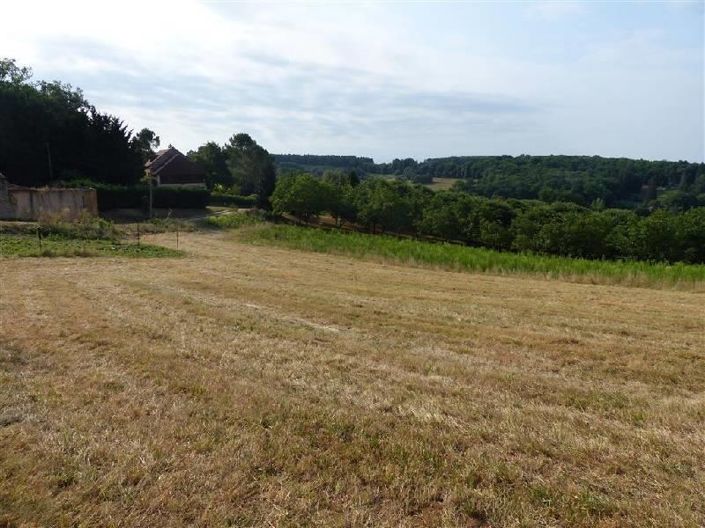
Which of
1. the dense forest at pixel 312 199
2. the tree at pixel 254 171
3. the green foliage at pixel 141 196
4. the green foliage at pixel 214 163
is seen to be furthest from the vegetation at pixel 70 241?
the green foliage at pixel 214 163

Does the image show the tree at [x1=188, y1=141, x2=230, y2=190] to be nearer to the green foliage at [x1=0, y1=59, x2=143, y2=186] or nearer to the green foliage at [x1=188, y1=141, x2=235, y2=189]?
the green foliage at [x1=188, y1=141, x2=235, y2=189]

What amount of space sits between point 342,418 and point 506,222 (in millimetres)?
52173

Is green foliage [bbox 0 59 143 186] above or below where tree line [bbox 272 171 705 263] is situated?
above

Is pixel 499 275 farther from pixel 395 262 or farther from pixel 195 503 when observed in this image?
pixel 195 503

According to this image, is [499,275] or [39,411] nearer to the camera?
[39,411]

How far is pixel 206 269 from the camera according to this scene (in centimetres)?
1862

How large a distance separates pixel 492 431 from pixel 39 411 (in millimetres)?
4263

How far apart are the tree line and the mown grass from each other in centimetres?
1150

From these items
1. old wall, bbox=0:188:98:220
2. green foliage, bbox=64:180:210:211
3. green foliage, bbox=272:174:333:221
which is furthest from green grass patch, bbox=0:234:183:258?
green foliage, bbox=272:174:333:221

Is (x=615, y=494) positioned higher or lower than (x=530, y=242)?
higher

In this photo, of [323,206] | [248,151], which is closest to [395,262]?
[323,206]

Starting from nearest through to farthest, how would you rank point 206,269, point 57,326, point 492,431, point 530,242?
1. point 492,431
2. point 57,326
3. point 206,269
4. point 530,242

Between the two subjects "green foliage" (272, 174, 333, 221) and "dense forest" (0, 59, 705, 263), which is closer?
"dense forest" (0, 59, 705, 263)

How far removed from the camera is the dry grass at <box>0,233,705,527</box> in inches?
143
